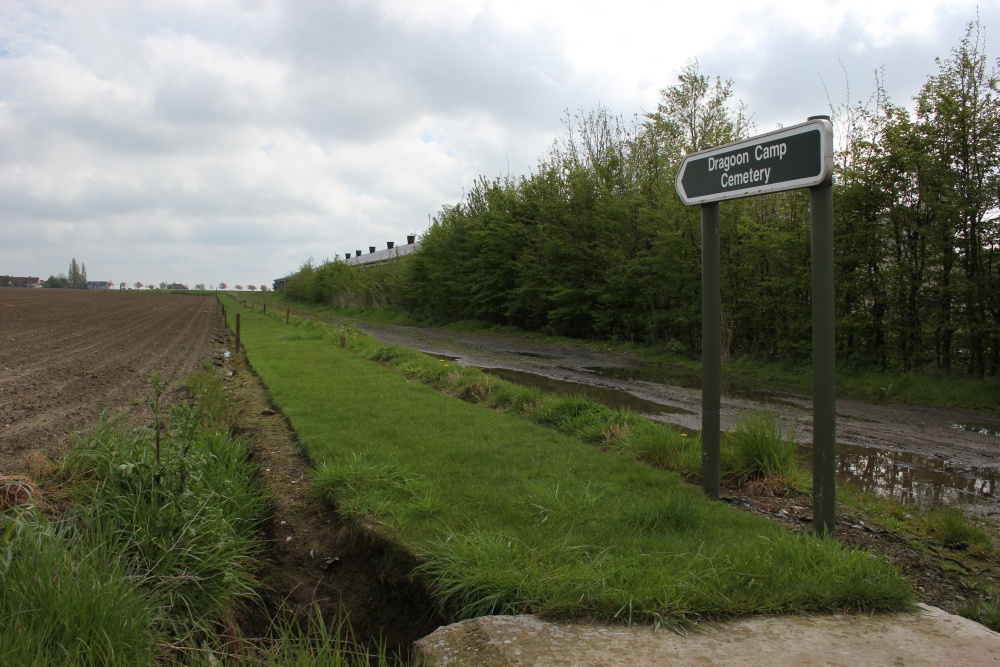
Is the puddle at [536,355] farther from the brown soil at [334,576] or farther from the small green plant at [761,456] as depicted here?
the brown soil at [334,576]

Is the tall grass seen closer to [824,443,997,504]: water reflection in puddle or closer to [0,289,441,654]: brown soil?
[0,289,441,654]: brown soil

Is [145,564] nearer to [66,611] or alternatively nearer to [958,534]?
[66,611]

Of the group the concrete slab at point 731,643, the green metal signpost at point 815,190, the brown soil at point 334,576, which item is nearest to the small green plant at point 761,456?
the green metal signpost at point 815,190

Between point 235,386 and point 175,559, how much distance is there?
877cm

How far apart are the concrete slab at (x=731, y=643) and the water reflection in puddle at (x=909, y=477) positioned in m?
3.46

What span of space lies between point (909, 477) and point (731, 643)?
5.13 m

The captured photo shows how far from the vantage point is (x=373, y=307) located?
50.7m

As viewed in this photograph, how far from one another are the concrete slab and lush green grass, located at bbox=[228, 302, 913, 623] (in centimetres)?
14

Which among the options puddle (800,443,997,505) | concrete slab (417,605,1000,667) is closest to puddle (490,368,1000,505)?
puddle (800,443,997,505)

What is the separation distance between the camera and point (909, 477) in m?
7.05

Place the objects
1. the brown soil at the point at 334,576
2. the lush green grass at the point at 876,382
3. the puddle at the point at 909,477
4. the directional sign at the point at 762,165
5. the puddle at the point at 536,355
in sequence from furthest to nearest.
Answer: the puddle at the point at 536,355 → the lush green grass at the point at 876,382 → the puddle at the point at 909,477 → the directional sign at the point at 762,165 → the brown soil at the point at 334,576

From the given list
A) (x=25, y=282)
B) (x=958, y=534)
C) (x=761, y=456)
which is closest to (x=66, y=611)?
(x=761, y=456)

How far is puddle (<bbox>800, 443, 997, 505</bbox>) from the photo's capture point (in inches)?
252

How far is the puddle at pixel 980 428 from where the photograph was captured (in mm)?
9320
